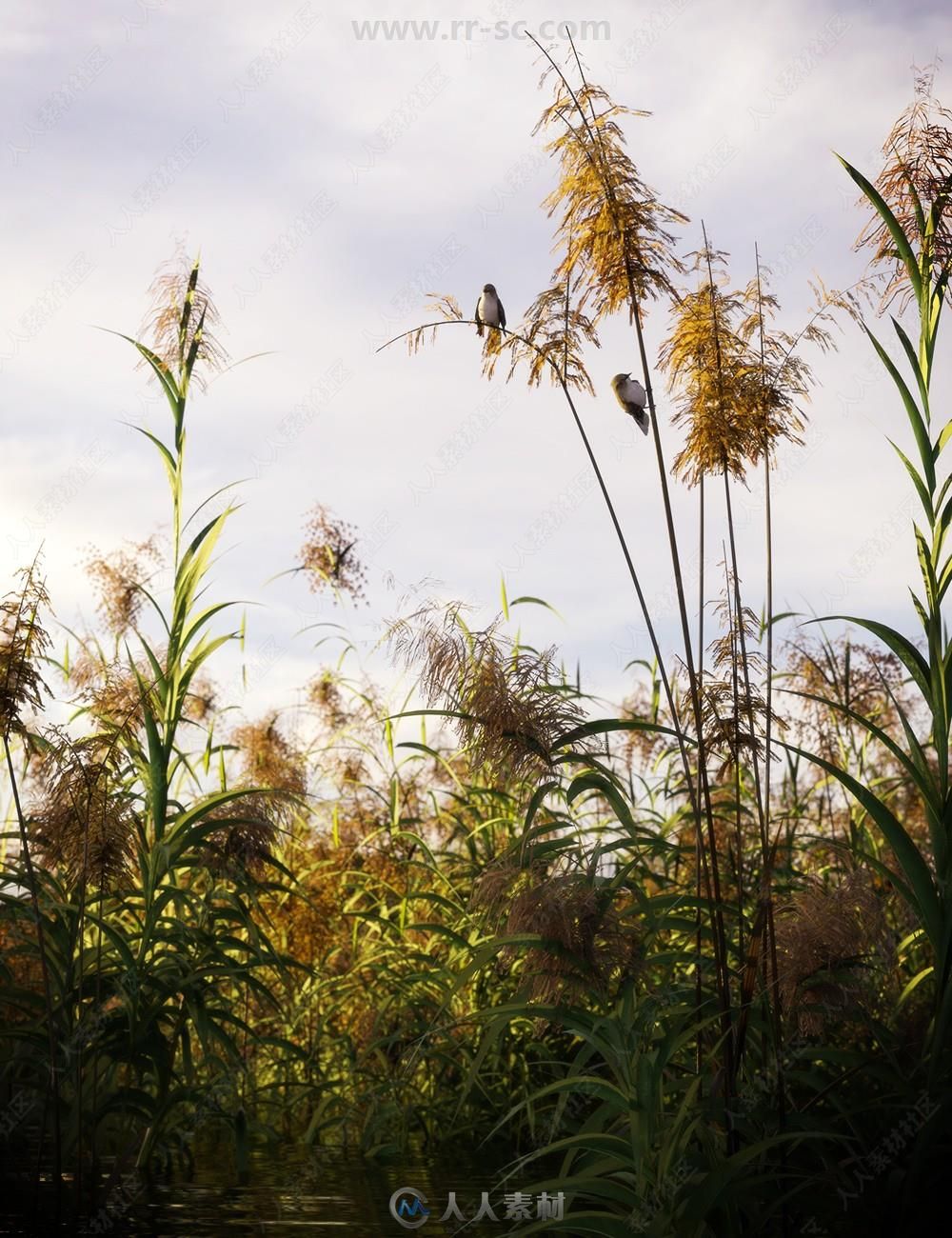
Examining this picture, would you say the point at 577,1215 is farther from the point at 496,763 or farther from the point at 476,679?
the point at 476,679

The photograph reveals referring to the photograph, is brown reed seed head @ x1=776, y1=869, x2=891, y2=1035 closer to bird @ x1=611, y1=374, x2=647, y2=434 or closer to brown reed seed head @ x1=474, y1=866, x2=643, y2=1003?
brown reed seed head @ x1=474, y1=866, x2=643, y2=1003

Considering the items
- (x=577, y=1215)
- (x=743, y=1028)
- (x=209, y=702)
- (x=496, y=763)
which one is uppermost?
(x=209, y=702)

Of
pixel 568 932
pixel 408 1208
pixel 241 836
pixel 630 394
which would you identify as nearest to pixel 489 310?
pixel 630 394

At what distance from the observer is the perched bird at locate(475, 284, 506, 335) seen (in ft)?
12.2

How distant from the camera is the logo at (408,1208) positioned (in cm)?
386

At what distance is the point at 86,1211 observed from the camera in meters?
3.87

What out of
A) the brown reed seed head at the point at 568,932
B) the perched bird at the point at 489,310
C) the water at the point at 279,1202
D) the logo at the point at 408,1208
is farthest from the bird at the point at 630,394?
the logo at the point at 408,1208

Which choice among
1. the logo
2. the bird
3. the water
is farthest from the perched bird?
the logo

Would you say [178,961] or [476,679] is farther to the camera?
[178,961]

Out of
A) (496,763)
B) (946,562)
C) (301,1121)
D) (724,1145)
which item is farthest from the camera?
(301,1121)

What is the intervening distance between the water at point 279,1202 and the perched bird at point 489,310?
106 inches

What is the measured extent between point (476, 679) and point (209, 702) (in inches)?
183

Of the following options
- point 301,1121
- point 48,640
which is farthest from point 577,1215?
point 301,1121

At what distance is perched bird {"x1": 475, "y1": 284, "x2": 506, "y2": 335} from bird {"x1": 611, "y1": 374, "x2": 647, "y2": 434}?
41 cm
